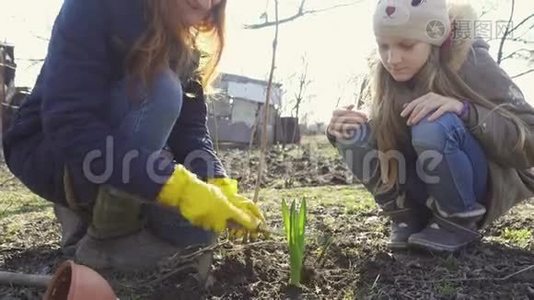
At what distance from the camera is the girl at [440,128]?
2041 millimetres

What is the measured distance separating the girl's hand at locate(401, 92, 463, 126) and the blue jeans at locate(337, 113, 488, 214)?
17 mm

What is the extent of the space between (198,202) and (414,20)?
3.15 ft

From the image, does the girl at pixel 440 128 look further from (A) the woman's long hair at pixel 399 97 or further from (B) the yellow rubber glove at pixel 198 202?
A: (B) the yellow rubber glove at pixel 198 202

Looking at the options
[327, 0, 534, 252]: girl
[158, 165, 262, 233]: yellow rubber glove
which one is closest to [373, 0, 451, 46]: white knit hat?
Result: [327, 0, 534, 252]: girl

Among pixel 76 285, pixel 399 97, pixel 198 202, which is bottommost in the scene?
pixel 76 285

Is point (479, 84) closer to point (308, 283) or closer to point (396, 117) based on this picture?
point (396, 117)

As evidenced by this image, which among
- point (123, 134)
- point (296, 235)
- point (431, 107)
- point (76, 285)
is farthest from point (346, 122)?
point (76, 285)

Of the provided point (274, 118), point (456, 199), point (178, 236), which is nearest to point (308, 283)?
point (178, 236)

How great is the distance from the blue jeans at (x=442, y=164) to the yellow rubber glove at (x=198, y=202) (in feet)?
2.39

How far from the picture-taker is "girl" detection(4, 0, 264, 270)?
162 centimetres

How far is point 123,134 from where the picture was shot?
179 cm

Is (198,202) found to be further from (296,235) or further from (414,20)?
(414,20)

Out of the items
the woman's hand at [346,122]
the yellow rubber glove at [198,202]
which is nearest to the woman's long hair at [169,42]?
the yellow rubber glove at [198,202]

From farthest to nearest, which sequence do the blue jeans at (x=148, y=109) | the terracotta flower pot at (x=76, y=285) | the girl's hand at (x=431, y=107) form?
the girl's hand at (x=431, y=107), the blue jeans at (x=148, y=109), the terracotta flower pot at (x=76, y=285)
